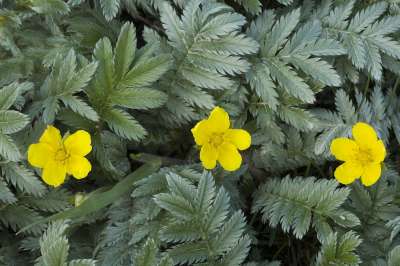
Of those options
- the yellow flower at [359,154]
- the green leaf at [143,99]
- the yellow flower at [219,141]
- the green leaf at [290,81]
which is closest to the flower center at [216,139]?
the yellow flower at [219,141]

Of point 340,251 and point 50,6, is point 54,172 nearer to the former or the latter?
point 50,6

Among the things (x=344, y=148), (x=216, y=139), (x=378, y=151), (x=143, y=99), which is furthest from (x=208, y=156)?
(x=378, y=151)

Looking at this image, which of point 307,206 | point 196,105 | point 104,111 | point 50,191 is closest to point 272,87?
point 196,105

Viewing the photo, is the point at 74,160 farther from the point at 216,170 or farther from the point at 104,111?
the point at 216,170

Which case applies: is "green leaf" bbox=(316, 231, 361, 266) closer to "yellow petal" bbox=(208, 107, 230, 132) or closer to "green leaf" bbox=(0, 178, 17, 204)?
"yellow petal" bbox=(208, 107, 230, 132)

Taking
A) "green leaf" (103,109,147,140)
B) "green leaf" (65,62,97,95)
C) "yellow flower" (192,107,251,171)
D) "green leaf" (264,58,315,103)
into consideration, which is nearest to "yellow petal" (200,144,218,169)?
"yellow flower" (192,107,251,171)
